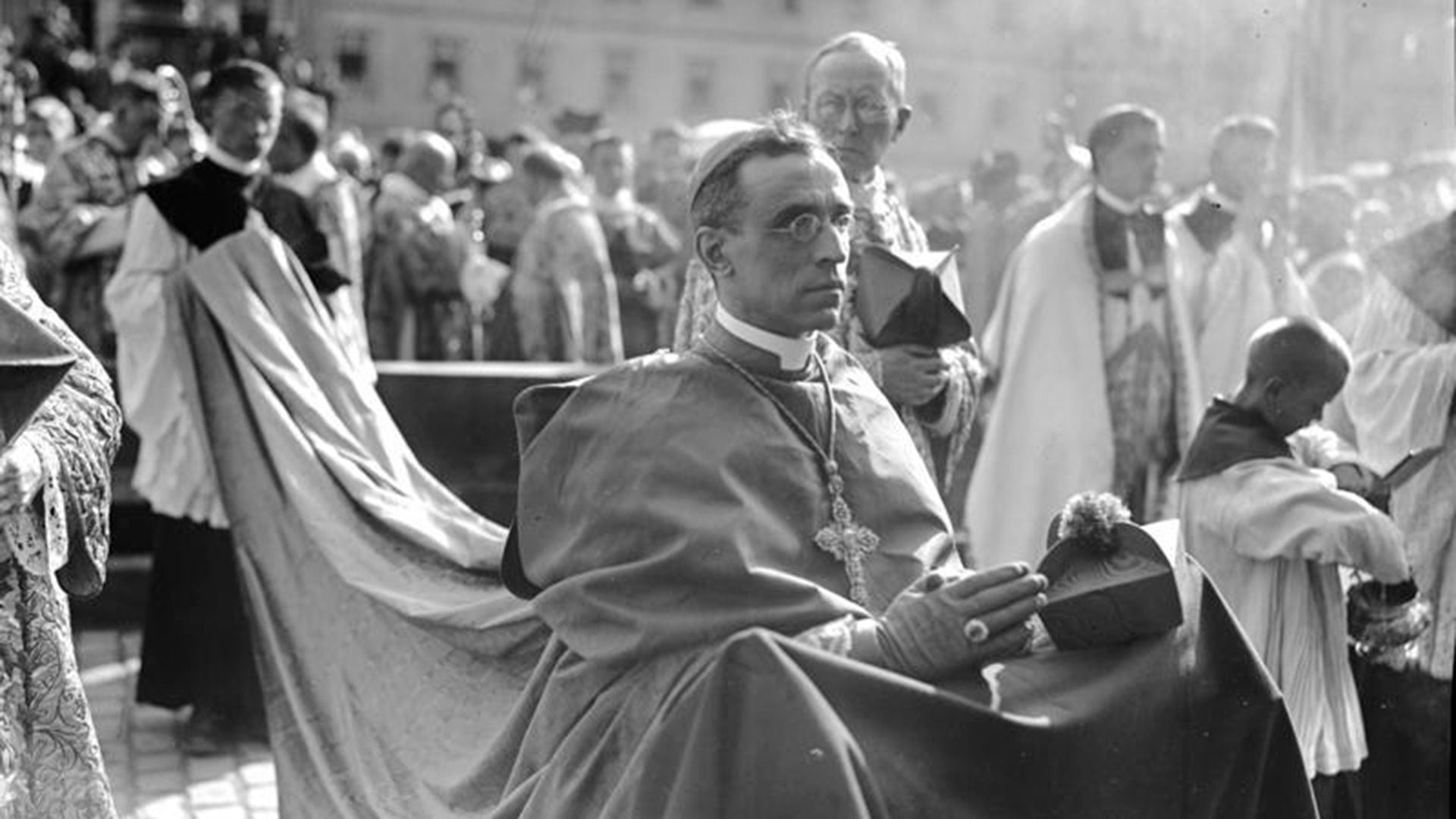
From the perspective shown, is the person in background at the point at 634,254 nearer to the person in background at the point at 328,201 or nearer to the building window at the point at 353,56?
the person in background at the point at 328,201

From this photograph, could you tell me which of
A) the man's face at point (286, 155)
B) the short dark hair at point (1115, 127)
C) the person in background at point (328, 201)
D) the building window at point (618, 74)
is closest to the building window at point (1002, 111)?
the building window at point (618, 74)

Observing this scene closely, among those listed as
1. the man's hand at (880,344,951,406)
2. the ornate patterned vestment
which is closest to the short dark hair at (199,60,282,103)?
the man's hand at (880,344,951,406)

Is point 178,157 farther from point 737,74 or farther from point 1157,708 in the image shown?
point 737,74

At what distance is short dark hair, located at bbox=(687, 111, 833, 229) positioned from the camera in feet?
12.2

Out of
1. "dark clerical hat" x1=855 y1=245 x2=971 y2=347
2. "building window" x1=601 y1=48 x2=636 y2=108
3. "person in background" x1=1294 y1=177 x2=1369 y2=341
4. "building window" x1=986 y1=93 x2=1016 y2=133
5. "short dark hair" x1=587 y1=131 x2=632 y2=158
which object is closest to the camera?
"dark clerical hat" x1=855 y1=245 x2=971 y2=347

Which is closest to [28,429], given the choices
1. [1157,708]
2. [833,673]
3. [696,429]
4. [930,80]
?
[696,429]

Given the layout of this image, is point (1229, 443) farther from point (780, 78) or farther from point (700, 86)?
point (780, 78)

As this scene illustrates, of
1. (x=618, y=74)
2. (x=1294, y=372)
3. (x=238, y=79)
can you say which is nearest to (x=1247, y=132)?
(x=1294, y=372)

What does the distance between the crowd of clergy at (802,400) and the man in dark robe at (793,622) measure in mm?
11

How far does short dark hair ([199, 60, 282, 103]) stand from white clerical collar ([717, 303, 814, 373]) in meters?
3.77

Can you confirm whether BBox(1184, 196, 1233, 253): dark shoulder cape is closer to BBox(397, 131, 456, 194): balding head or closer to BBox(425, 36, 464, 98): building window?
BBox(397, 131, 456, 194): balding head

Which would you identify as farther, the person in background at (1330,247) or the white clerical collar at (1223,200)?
the person in background at (1330,247)

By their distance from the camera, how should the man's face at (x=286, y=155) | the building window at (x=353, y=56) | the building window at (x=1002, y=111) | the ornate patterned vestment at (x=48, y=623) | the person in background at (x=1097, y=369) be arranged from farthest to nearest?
the building window at (x=353, y=56) → the building window at (x=1002, y=111) → the man's face at (x=286, y=155) → the person in background at (x=1097, y=369) → the ornate patterned vestment at (x=48, y=623)

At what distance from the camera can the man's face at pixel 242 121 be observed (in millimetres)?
7184
